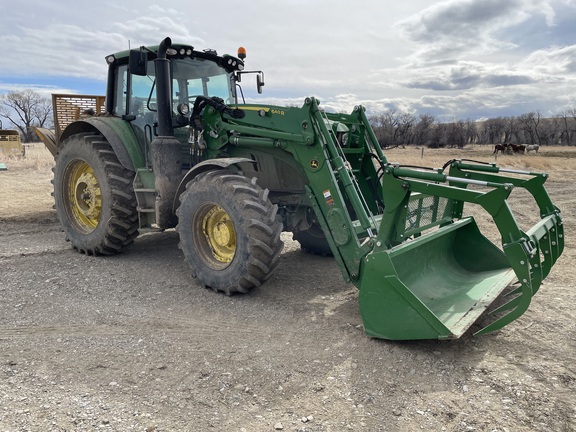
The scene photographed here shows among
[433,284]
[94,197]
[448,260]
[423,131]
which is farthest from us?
[423,131]

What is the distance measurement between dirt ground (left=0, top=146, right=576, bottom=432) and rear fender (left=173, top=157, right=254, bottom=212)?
3.29 ft

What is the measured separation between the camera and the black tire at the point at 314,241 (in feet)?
20.5

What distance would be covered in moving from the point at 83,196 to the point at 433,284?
4725mm

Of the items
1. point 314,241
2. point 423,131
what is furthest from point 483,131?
point 314,241

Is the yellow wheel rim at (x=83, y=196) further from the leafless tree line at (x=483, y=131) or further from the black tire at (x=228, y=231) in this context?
the leafless tree line at (x=483, y=131)

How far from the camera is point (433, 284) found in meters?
4.49

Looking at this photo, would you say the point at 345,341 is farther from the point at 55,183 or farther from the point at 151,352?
the point at 55,183

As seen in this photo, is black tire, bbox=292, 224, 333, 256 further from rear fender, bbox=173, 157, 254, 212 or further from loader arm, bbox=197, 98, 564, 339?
rear fender, bbox=173, 157, 254, 212

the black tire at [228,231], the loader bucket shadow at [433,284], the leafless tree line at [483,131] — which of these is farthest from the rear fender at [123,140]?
the leafless tree line at [483,131]

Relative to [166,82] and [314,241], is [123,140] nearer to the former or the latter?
[166,82]

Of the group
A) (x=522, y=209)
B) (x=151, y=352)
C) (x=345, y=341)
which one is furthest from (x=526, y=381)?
(x=522, y=209)

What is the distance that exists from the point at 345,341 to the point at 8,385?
2418mm

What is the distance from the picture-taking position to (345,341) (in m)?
3.76

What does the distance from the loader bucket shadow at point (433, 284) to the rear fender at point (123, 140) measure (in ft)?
11.3
